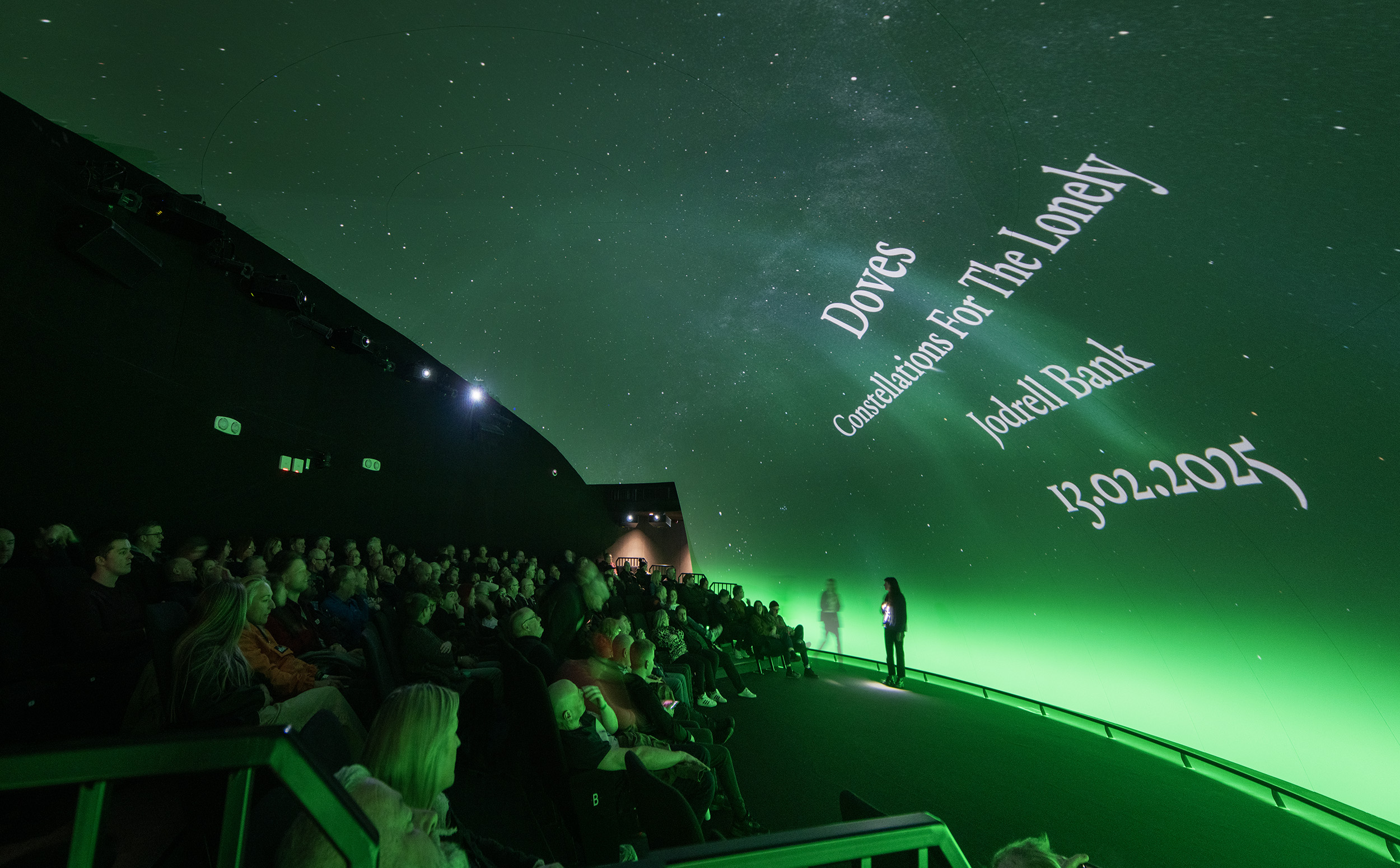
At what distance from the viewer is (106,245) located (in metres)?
5.08

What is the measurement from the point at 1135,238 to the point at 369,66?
5145mm

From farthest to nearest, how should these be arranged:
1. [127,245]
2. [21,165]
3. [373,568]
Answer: [373,568], [127,245], [21,165]

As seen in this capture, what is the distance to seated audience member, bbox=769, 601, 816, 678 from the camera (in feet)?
26.9

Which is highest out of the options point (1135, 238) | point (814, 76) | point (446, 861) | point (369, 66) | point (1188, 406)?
point (814, 76)

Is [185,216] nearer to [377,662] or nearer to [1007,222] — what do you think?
[377,662]

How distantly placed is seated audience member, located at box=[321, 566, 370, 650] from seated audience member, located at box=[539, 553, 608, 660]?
1444mm

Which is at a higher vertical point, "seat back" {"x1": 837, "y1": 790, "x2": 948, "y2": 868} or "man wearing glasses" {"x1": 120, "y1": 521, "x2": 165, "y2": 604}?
"man wearing glasses" {"x1": 120, "y1": 521, "x2": 165, "y2": 604}

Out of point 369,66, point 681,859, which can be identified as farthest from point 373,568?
point 681,859

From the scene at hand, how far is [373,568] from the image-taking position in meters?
7.99

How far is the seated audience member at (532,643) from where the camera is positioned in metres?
3.50

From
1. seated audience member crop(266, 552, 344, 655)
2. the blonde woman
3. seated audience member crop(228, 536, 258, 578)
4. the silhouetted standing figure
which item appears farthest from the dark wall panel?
the silhouetted standing figure

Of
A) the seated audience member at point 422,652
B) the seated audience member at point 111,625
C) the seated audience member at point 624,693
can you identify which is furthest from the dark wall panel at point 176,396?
the seated audience member at point 624,693

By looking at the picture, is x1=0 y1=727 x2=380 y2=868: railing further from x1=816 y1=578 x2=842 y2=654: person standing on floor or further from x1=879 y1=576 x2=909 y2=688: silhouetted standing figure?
Result: x1=816 y1=578 x2=842 y2=654: person standing on floor

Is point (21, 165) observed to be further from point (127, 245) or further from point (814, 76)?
point (814, 76)
